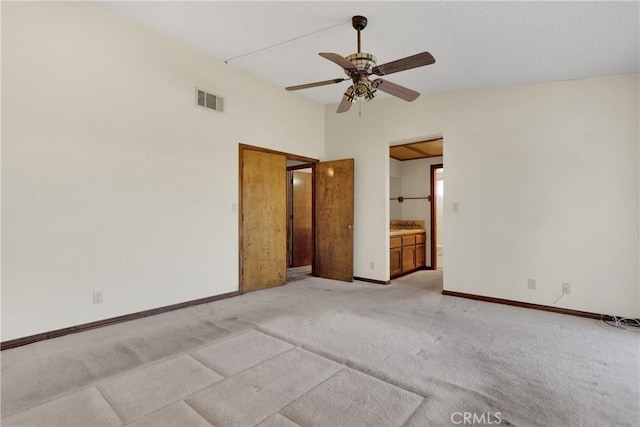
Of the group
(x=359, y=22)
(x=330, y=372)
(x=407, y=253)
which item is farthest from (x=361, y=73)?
(x=407, y=253)

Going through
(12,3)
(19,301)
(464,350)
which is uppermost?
(12,3)

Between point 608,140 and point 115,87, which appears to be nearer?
point 115,87

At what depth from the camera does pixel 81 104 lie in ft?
9.91

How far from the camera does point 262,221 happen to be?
15.6 feet

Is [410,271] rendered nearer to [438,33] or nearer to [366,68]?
[438,33]

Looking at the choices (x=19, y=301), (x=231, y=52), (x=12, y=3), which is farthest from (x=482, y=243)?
(x=12, y=3)

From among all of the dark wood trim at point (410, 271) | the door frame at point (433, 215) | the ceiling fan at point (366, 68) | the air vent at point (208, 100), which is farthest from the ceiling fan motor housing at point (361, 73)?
the door frame at point (433, 215)

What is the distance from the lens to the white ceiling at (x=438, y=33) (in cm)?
268

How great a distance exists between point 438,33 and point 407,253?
13.1ft

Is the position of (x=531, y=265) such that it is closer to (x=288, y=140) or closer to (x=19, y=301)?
(x=288, y=140)

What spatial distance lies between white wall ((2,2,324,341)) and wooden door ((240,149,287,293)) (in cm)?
20

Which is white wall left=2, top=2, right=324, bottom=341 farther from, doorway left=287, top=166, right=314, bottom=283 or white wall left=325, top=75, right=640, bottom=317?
white wall left=325, top=75, right=640, bottom=317

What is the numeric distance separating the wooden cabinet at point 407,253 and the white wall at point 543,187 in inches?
47.6

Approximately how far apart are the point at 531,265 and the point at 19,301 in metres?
5.29
